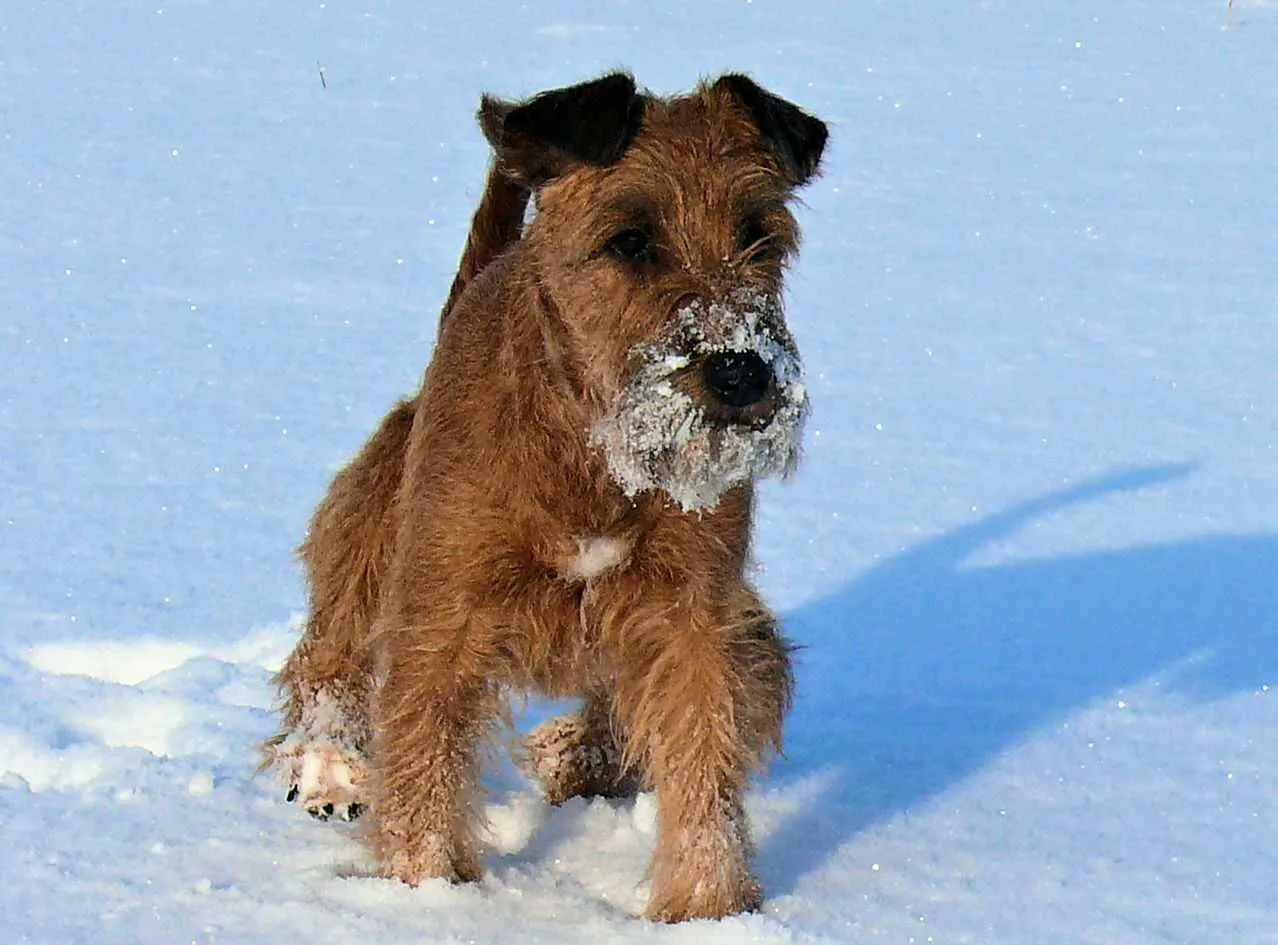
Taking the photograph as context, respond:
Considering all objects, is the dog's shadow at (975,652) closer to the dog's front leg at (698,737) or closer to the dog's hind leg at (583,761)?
the dog's front leg at (698,737)

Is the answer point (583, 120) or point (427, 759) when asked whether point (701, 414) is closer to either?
point (583, 120)

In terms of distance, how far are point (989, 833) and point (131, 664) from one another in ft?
7.58

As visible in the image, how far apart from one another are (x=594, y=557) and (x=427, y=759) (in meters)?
0.58

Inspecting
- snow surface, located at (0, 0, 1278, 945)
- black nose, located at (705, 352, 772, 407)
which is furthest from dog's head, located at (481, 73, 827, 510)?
snow surface, located at (0, 0, 1278, 945)

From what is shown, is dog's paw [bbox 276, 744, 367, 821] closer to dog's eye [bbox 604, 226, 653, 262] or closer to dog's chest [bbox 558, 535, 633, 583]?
dog's chest [bbox 558, 535, 633, 583]

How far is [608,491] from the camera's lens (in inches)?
145

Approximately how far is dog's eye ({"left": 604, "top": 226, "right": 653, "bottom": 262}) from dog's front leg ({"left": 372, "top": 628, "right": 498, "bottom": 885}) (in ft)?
2.87

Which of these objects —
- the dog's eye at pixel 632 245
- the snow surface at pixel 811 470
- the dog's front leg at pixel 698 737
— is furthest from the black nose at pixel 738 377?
the snow surface at pixel 811 470

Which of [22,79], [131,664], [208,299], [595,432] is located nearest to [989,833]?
[595,432]

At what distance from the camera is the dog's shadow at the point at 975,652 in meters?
4.55

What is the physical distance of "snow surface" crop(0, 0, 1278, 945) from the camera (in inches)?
155

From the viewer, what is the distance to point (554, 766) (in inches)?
177

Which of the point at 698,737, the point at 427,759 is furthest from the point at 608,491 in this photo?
the point at 427,759

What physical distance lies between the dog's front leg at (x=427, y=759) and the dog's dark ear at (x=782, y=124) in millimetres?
1230
